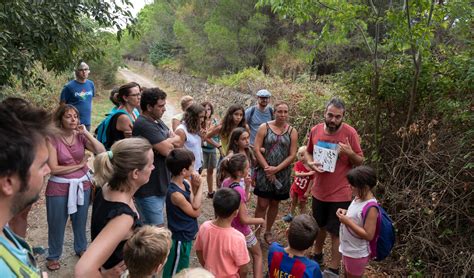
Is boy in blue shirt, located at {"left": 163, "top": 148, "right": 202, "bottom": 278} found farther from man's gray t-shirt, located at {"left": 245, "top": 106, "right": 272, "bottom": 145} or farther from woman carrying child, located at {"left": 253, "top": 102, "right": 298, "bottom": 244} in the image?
man's gray t-shirt, located at {"left": 245, "top": 106, "right": 272, "bottom": 145}

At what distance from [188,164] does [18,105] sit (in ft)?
6.00

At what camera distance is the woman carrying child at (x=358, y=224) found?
121 inches

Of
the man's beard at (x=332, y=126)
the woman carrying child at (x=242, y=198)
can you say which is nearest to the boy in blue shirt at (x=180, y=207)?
the woman carrying child at (x=242, y=198)

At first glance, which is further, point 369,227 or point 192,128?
point 192,128

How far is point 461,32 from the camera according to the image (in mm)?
4219

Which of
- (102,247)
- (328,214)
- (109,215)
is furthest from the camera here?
(328,214)

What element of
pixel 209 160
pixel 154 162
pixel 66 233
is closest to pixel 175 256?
pixel 154 162

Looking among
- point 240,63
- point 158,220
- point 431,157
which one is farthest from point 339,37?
point 240,63

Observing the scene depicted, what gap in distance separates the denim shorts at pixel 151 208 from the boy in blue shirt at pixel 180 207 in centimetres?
29

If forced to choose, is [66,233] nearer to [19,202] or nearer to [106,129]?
[106,129]

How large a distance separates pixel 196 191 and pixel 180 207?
1.00 ft

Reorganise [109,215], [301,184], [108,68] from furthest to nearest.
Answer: [108,68] → [301,184] → [109,215]

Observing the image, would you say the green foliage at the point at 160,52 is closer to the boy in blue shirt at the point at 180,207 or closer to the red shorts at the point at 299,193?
the red shorts at the point at 299,193

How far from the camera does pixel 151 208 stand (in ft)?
11.4
